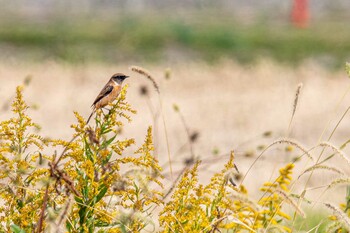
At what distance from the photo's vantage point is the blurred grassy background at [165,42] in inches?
926

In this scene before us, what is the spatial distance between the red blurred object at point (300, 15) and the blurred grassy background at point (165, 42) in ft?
3.41

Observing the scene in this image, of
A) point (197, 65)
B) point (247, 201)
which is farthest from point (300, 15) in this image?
point (247, 201)

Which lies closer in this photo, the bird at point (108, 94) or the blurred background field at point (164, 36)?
the bird at point (108, 94)

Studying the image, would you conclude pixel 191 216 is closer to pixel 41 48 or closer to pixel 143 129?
pixel 143 129

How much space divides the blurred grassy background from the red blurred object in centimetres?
104

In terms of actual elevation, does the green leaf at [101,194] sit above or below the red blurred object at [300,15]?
below

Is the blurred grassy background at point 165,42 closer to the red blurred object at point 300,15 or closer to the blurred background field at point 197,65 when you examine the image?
the blurred background field at point 197,65

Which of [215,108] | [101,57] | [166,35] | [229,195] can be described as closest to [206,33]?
[166,35]

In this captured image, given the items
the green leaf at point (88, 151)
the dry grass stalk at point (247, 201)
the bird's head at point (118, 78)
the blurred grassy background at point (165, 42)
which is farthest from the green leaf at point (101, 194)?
the blurred grassy background at point (165, 42)

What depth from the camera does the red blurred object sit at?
97.7 ft

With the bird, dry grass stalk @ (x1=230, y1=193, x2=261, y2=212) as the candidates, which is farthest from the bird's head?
dry grass stalk @ (x1=230, y1=193, x2=261, y2=212)

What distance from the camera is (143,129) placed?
1421 centimetres

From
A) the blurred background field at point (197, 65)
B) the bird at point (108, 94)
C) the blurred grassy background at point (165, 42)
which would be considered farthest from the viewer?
the blurred grassy background at point (165, 42)

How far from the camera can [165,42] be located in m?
25.2
